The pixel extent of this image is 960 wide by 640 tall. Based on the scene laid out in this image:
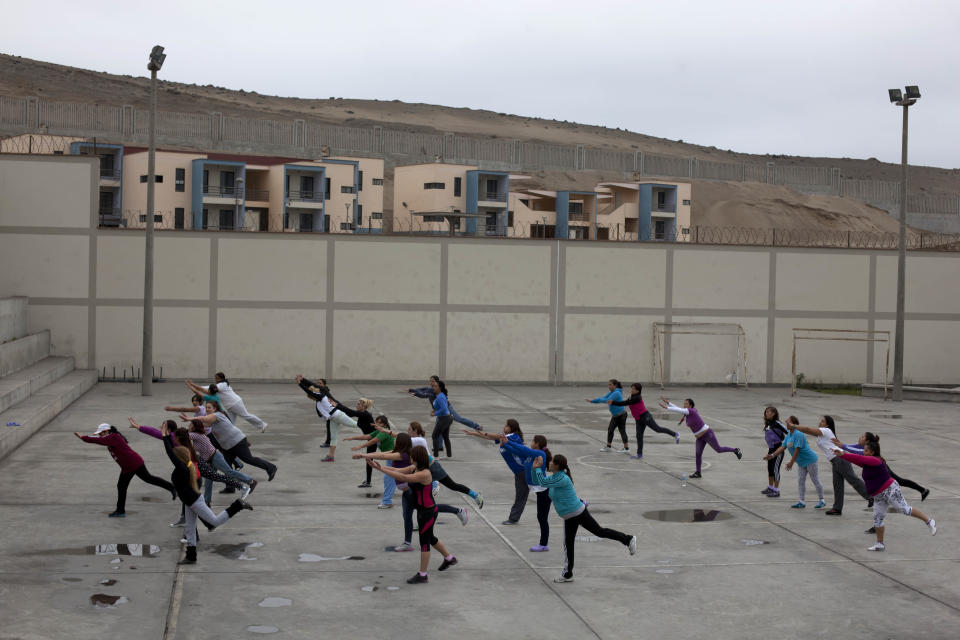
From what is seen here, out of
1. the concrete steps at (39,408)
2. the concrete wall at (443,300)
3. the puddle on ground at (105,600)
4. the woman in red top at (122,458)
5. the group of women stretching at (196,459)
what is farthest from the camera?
the concrete wall at (443,300)

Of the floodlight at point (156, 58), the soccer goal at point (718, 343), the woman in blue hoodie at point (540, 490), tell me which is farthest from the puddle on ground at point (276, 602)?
the soccer goal at point (718, 343)

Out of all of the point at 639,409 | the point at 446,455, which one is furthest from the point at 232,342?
the point at 639,409

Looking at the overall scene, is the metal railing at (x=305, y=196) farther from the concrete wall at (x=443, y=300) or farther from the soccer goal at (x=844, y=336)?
the soccer goal at (x=844, y=336)

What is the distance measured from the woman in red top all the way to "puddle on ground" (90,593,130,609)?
3.96 m

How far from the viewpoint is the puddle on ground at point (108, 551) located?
45.1ft

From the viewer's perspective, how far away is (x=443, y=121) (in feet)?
626

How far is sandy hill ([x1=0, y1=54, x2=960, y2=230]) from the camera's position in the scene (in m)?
125

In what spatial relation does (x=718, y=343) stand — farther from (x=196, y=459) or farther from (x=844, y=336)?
(x=196, y=459)

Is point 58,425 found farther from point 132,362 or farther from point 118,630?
point 118,630

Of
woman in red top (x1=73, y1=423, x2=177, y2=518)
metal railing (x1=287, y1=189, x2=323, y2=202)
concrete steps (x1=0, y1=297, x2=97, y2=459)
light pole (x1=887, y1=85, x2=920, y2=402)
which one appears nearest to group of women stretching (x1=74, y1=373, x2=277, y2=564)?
woman in red top (x1=73, y1=423, x2=177, y2=518)

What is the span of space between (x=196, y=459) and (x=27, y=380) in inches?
626

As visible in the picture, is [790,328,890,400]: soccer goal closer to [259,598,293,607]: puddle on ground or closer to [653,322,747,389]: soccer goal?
[653,322,747,389]: soccer goal

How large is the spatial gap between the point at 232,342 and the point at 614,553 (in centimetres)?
2583

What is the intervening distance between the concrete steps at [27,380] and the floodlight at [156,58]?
8.46m
